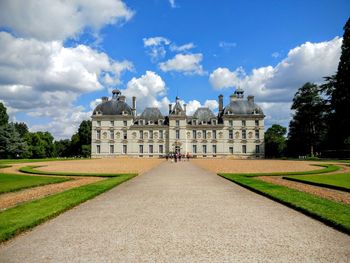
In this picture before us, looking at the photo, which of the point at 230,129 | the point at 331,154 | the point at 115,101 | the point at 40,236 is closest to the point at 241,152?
the point at 230,129

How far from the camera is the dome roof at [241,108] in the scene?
60.9 meters

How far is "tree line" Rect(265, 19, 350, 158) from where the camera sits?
35.6 metres

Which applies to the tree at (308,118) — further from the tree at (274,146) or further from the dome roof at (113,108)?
Answer: the dome roof at (113,108)

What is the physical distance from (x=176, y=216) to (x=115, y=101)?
189 ft

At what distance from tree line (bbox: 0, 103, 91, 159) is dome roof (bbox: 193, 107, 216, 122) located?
1007 inches

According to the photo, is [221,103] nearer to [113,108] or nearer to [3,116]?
[113,108]

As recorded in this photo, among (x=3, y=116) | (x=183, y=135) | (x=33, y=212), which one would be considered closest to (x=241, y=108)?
(x=183, y=135)

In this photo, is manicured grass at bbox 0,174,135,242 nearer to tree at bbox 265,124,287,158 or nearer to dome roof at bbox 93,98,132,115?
dome roof at bbox 93,98,132,115

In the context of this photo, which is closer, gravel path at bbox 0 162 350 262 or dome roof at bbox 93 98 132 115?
gravel path at bbox 0 162 350 262

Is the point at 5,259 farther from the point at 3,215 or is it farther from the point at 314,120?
the point at 314,120

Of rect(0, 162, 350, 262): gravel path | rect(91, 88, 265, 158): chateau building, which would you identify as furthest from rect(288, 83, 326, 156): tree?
rect(0, 162, 350, 262): gravel path

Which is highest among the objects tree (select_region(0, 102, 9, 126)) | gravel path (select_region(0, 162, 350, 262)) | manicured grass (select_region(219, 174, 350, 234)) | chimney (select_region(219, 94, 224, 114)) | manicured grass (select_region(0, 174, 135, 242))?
chimney (select_region(219, 94, 224, 114))

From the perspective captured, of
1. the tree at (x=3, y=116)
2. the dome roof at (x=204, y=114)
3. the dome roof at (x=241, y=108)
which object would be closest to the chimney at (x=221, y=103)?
the dome roof at (x=241, y=108)

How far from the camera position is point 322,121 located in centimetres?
4616
